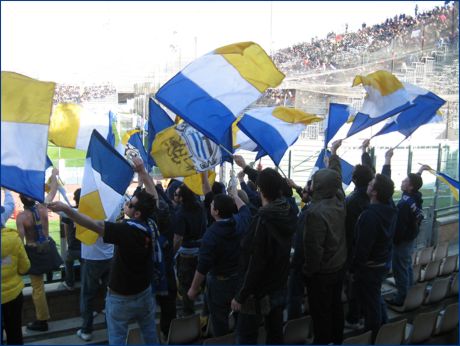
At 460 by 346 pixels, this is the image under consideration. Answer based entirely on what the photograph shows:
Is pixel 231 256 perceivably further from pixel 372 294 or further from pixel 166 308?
pixel 372 294

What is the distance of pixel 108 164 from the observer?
3631mm

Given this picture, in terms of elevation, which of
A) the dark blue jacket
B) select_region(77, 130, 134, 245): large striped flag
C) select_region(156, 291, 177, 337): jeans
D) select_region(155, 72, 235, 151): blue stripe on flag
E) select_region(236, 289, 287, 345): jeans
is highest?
select_region(155, 72, 235, 151): blue stripe on flag

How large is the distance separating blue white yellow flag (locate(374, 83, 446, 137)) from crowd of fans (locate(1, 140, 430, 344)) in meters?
1.36

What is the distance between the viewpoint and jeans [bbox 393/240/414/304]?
539 centimetres

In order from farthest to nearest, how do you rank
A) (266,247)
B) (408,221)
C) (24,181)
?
1. (408,221)
2. (266,247)
3. (24,181)

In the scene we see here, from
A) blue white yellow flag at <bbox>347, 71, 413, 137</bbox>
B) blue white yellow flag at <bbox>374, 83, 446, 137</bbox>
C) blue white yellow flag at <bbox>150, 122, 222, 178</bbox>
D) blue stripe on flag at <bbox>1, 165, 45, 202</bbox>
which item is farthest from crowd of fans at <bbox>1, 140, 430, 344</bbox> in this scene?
blue white yellow flag at <bbox>374, 83, 446, 137</bbox>

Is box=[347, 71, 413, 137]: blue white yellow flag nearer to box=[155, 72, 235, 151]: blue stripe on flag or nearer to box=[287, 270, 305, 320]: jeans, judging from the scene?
box=[155, 72, 235, 151]: blue stripe on flag

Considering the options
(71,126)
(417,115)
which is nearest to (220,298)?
(71,126)

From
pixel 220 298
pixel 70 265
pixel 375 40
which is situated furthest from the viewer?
pixel 375 40

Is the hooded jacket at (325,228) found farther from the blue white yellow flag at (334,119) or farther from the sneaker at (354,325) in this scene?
the blue white yellow flag at (334,119)

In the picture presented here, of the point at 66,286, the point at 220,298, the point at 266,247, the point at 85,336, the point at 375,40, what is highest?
the point at 375,40

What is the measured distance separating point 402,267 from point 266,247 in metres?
2.77

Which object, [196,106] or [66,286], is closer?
[196,106]

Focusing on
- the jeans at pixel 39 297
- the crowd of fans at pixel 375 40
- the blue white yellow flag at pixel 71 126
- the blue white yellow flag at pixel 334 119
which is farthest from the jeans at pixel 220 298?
the crowd of fans at pixel 375 40
